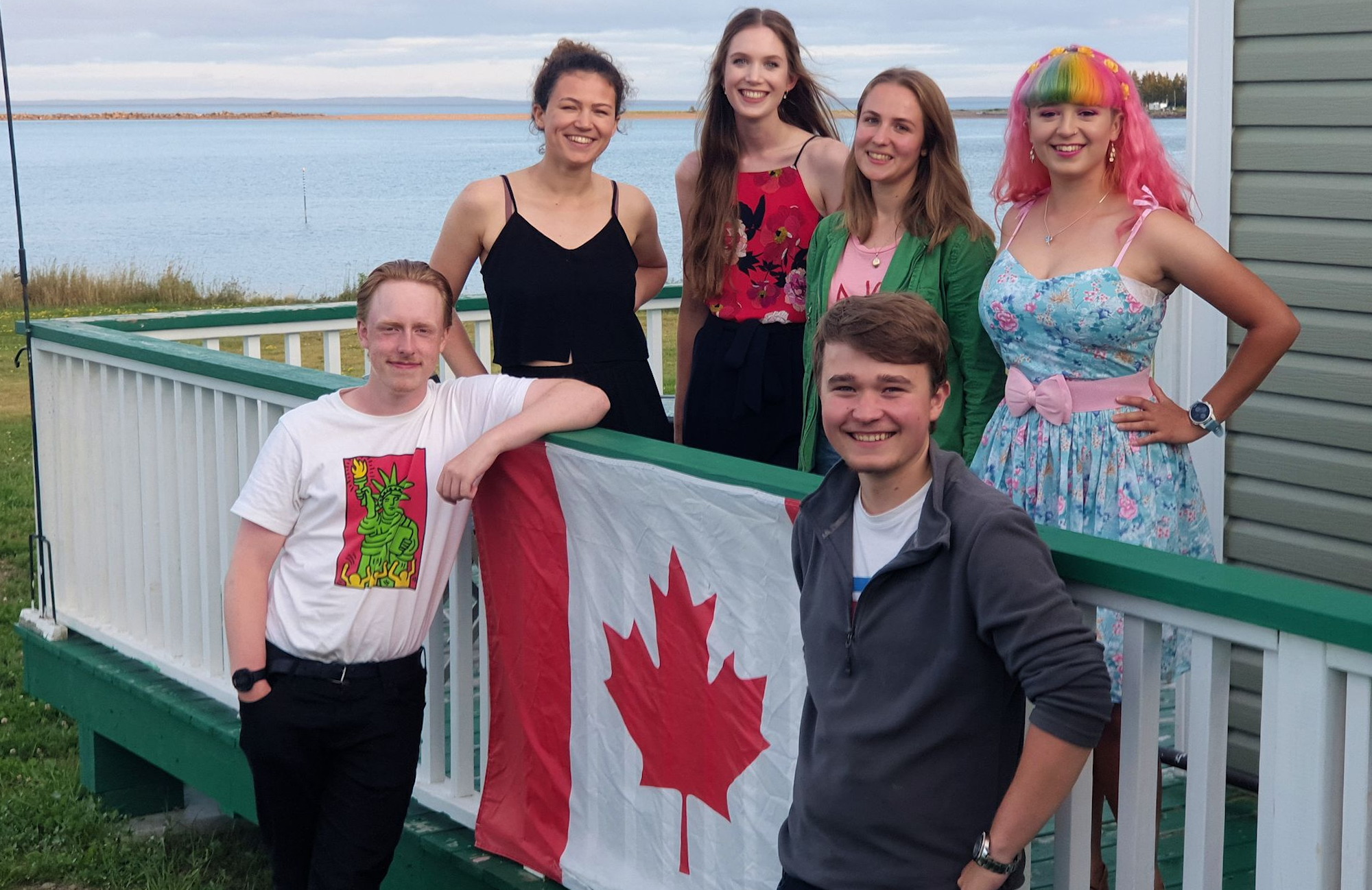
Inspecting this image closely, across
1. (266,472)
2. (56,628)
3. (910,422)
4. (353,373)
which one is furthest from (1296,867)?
(353,373)

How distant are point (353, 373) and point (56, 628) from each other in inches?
331

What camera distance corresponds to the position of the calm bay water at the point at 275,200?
44562mm

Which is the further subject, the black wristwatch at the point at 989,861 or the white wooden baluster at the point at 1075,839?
the white wooden baluster at the point at 1075,839

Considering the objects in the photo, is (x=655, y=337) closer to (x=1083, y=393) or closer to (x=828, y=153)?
(x=828, y=153)

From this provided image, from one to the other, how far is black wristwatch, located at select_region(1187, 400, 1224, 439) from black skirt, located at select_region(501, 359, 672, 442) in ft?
4.57

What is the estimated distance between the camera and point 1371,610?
198cm

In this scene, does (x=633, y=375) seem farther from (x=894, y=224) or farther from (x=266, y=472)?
(x=266, y=472)

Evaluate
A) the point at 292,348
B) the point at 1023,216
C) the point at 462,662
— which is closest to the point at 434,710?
the point at 462,662

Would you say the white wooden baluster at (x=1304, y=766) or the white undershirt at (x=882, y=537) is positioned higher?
the white undershirt at (x=882, y=537)

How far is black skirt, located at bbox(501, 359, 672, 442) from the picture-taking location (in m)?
4.03

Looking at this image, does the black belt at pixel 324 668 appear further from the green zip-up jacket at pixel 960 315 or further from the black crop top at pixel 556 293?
the green zip-up jacket at pixel 960 315

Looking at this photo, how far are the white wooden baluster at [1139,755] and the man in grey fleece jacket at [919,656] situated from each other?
16cm

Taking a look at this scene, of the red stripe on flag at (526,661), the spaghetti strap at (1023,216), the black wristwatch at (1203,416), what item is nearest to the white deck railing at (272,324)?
the red stripe on flag at (526,661)

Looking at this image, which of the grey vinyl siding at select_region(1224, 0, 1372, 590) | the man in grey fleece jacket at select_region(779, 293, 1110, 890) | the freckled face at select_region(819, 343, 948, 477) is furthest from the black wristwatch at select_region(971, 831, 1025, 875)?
the grey vinyl siding at select_region(1224, 0, 1372, 590)
